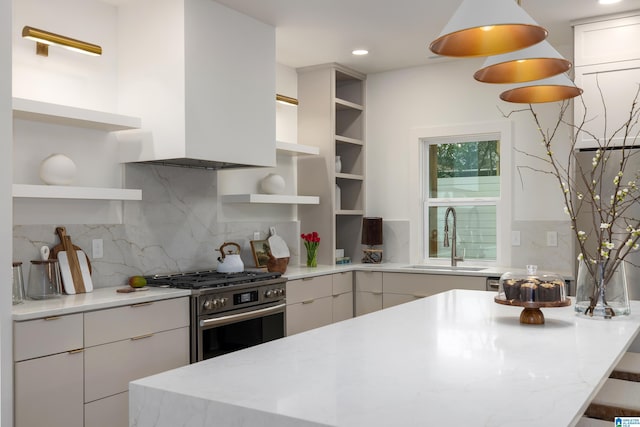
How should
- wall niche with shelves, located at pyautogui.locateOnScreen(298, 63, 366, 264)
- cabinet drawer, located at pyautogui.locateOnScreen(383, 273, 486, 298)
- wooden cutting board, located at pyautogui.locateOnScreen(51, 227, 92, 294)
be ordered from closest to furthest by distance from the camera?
wooden cutting board, located at pyautogui.locateOnScreen(51, 227, 92, 294) → cabinet drawer, located at pyautogui.locateOnScreen(383, 273, 486, 298) → wall niche with shelves, located at pyautogui.locateOnScreen(298, 63, 366, 264)

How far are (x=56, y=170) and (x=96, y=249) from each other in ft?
1.90

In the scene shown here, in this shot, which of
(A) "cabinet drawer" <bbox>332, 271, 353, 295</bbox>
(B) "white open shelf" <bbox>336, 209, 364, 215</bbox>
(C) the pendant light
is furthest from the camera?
(B) "white open shelf" <bbox>336, 209, 364, 215</bbox>

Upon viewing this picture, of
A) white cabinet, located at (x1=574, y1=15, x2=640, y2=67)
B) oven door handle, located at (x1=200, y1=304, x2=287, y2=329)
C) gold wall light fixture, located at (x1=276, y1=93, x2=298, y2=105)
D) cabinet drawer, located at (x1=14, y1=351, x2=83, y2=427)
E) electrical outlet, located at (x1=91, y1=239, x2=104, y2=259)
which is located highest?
white cabinet, located at (x1=574, y1=15, x2=640, y2=67)

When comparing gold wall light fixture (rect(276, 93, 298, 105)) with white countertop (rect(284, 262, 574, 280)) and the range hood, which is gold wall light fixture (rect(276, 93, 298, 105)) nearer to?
the range hood

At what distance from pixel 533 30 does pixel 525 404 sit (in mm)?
1180

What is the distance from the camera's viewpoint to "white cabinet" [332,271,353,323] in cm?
495

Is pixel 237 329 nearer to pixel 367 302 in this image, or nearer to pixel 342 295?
pixel 342 295

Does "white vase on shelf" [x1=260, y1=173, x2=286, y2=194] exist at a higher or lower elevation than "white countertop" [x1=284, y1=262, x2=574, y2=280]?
higher

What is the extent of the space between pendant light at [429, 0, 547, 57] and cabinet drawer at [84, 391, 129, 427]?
91.2 inches

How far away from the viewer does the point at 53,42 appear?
334 centimetres

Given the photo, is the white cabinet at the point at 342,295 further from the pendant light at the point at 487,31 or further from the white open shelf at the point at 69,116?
the pendant light at the point at 487,31

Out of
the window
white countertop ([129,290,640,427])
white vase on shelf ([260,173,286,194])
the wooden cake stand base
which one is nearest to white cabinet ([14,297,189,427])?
white countertop ([129,290,640,427])

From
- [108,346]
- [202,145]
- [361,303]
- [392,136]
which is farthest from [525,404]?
[392,136]

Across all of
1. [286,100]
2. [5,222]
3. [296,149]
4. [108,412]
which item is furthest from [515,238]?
[5,222]
